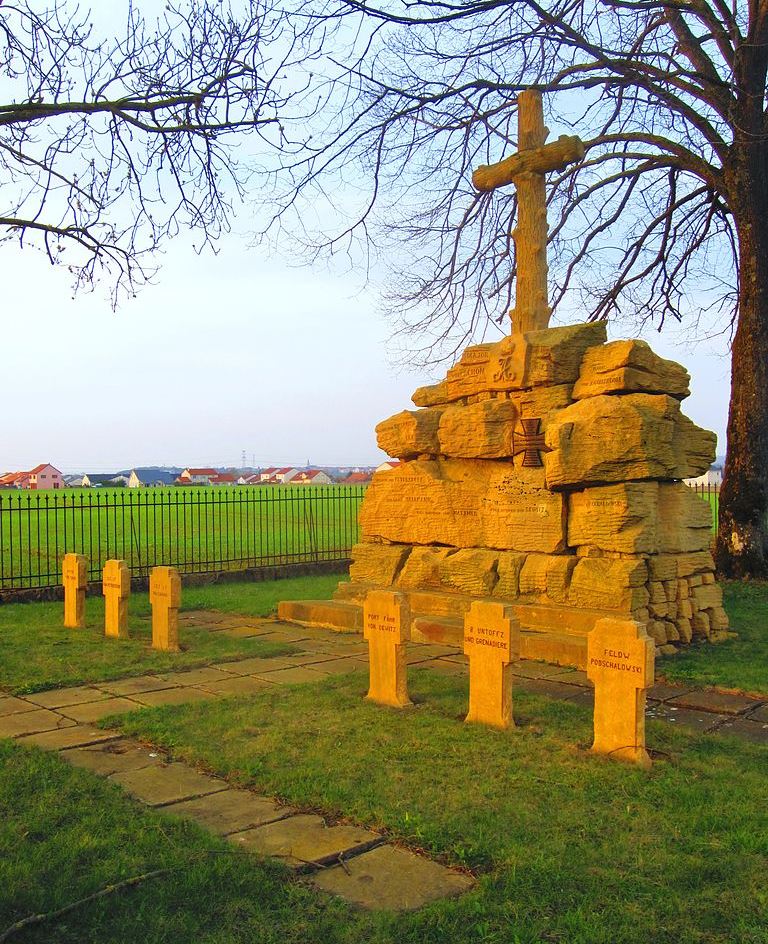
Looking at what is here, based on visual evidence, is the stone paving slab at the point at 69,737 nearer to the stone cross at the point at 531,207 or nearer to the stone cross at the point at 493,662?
the stone cross at the point at 493,662

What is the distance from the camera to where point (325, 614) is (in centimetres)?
1018

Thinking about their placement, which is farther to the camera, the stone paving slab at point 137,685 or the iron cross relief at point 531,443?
the iron cross relief at point 531,443

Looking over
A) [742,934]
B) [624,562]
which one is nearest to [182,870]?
[742,934]

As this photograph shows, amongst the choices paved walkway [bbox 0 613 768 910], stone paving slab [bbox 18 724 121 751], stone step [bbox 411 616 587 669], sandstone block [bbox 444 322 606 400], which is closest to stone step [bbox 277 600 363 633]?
paved walkway [bbox 0 613 768 910]

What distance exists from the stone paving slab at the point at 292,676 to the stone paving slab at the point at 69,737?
1771 millimetres

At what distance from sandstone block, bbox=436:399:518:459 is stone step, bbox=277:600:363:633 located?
7.38 feet

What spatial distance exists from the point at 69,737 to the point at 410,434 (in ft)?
19.1

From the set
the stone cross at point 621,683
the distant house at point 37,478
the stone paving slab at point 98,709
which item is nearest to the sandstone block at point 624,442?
the stone cross at point 621,683

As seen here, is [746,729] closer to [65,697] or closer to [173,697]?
[173,697]

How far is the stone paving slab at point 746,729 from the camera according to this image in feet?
18.0

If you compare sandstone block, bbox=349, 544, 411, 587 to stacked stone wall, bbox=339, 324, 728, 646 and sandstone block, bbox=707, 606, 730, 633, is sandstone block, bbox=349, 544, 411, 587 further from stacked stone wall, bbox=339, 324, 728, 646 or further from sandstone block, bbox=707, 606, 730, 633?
sandstone block, bbox=707, 606, 730, 633

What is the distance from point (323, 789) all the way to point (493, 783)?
924 millimetres

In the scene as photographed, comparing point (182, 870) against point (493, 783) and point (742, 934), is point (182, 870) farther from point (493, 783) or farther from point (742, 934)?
point (742, 934)

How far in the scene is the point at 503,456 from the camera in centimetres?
949
